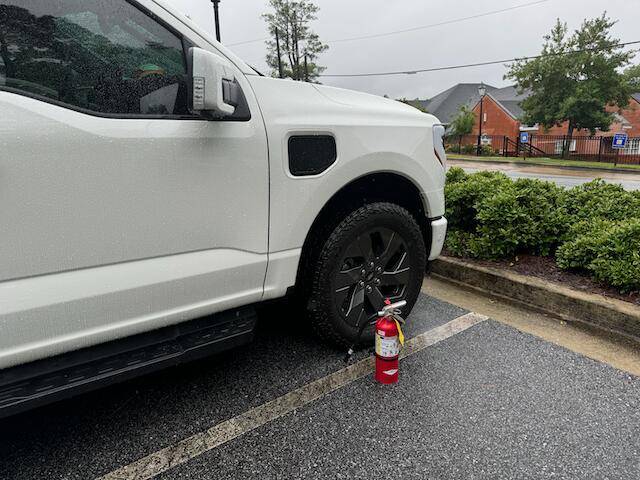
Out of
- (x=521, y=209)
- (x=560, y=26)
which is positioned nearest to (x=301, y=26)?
(x=560, y=26)

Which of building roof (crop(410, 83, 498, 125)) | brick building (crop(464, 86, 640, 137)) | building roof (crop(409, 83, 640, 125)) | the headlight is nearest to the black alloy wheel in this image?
the headlight

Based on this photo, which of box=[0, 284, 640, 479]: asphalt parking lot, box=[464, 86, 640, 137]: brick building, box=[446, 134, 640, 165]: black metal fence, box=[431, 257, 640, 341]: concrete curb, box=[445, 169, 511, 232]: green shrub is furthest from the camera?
box=[464, 86, 640, 137]: brick building

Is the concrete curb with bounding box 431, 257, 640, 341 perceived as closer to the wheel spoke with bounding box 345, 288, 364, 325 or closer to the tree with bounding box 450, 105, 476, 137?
the wheel spoke with bounding box 345, 288, 364, 325

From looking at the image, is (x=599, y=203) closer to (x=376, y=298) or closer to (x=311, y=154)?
(x=376, y=298)

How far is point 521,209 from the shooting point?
350cm

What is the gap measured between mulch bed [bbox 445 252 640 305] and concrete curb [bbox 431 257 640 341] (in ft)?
0.25

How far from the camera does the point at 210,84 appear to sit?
154 cm

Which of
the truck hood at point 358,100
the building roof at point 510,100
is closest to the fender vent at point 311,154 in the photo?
the truck hood at point 358,100

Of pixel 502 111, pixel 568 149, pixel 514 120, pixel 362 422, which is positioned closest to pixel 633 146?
pixel 568 149

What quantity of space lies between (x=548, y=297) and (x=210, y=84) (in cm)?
265

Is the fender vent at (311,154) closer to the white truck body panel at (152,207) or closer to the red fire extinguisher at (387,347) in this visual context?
the white truck body panel at (152,207)

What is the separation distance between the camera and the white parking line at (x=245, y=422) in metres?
1.71

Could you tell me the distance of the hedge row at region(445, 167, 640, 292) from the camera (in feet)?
9.48

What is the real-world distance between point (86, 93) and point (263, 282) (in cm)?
106
